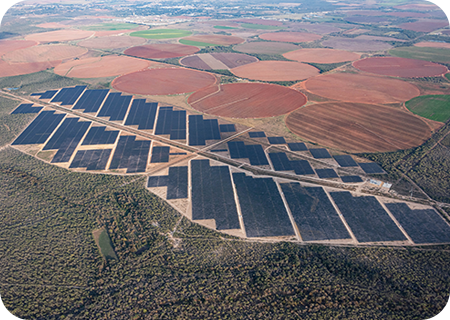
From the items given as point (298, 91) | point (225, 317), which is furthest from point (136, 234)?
point (298, 91)

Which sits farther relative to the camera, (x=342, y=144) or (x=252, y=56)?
(x=252, y=56)

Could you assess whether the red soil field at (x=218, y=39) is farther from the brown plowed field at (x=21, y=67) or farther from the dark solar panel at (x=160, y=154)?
the dark solar panel at (x=160, y=154)

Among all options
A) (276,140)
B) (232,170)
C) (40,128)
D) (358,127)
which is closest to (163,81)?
(40,128)

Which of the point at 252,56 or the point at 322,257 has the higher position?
the point at 252,56

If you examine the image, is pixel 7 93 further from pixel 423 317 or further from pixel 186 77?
pixel 423 317

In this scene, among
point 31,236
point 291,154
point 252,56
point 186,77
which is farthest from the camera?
point 252,56

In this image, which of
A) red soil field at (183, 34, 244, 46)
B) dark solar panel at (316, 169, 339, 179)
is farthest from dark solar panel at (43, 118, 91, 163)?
red soil field at (183, 34, 244, 46)

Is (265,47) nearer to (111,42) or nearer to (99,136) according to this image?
(111,42)

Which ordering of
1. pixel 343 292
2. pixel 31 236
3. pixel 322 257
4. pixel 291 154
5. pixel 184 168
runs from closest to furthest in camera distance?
pixel 343 292 < pixel 322 257 < pixel 31 236 < pixel 184 168 < pixel 291 154

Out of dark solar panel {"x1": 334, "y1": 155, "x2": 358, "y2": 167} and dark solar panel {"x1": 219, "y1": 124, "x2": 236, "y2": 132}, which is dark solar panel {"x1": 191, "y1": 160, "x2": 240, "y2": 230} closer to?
dark solar panel {"x1": 219, "y1": 124, "x2": 236, "y2": 132}
